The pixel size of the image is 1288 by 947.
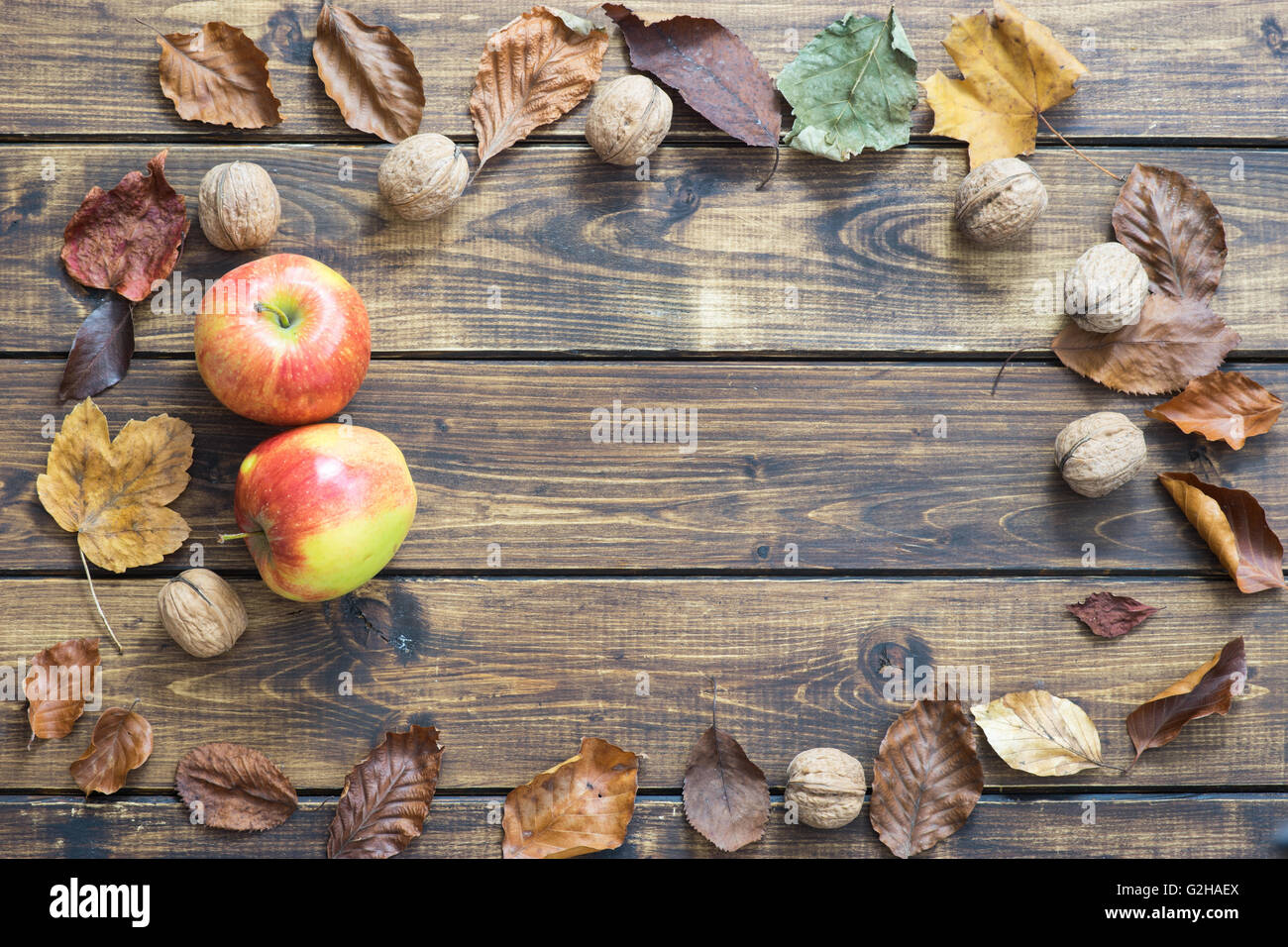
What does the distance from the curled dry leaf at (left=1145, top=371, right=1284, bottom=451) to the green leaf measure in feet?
1.57

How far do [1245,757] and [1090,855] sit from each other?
0.23m

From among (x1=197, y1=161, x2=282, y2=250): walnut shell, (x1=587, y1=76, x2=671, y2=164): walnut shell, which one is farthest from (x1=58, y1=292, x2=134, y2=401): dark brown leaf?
(x1=587, y1=76, x2=671, y2=164): walnut shell

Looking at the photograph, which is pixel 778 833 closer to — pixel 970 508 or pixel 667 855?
pixel 667 855

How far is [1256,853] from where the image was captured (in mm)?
1161

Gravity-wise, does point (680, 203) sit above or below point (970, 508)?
above

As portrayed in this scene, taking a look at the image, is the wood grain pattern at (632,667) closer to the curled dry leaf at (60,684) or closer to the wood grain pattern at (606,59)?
the curled dry leaf at (60,684)

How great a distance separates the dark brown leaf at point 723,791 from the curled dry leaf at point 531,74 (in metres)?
0.78

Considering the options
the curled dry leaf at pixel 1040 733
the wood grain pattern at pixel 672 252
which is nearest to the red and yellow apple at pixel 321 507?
the wood grain pattern at pixel 672 252

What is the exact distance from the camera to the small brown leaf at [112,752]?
112 centimetres

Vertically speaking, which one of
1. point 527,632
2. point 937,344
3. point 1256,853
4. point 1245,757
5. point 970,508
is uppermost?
point 937,344

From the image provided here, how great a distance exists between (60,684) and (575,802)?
64 cm

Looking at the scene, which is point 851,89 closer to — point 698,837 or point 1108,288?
point 1108,288

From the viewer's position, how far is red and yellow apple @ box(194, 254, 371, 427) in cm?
103

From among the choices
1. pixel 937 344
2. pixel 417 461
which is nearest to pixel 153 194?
pixel 417 461
